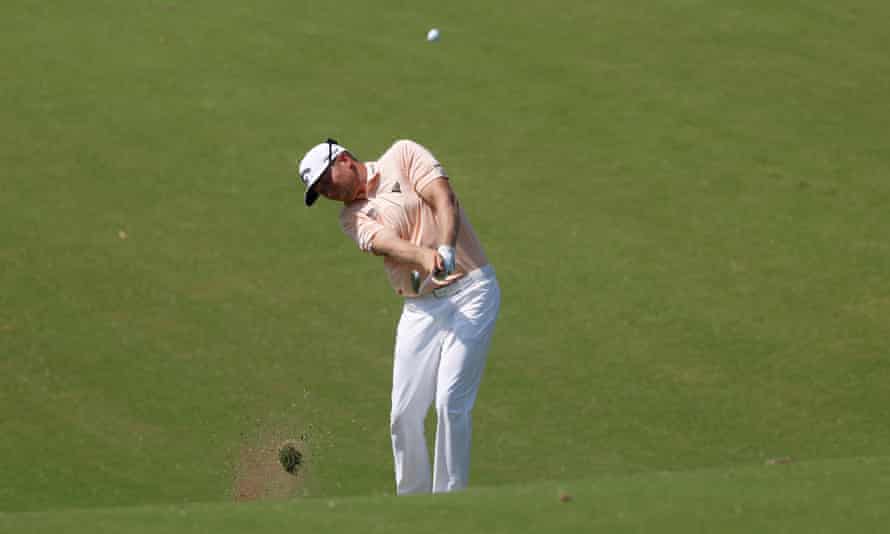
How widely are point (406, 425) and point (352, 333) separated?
12.3ft

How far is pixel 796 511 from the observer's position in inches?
242

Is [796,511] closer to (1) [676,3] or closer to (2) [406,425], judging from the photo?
(2) [406,425]

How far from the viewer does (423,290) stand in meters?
7.74

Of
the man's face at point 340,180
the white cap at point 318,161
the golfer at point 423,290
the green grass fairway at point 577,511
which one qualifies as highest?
the white cap at point 318,161

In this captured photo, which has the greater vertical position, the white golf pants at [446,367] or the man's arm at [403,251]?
the man's arm at [403,251]

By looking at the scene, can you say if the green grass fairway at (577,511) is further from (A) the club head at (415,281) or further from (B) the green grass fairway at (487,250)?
(A) the club head at (415,281)

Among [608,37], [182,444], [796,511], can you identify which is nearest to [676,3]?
[608,37]

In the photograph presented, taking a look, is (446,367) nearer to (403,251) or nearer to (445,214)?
(403,251)

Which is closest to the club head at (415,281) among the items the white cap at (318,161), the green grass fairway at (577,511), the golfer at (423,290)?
the golfer at (423,290)

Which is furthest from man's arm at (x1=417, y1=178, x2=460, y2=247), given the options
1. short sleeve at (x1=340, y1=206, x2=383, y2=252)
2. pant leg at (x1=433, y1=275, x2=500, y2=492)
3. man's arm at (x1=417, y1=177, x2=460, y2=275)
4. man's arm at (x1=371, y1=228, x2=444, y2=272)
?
pant leg at (x1=433, y1=275, x2=500, y2=492)

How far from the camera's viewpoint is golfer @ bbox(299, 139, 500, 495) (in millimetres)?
7730

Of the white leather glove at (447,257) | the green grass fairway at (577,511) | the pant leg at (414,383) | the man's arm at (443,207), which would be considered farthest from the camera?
the pant leg at (414,383)

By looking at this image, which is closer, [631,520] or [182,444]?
[631,520]

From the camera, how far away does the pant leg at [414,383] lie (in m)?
7.82
